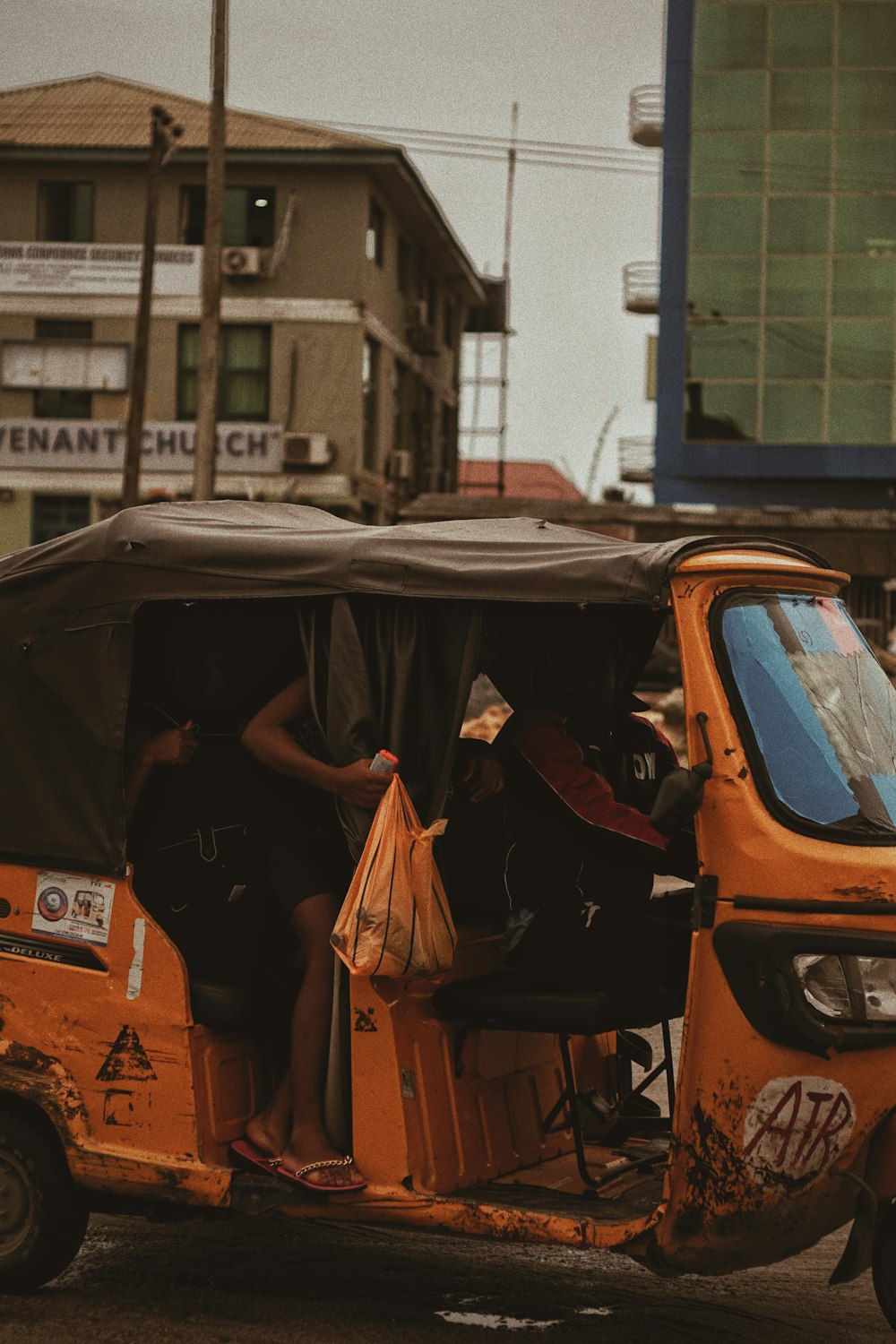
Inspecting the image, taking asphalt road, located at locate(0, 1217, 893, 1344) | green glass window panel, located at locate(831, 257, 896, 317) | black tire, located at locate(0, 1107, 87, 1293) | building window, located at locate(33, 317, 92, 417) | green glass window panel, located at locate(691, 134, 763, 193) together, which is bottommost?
asphalt road, located at locate(0, 1217, 893, 1344)

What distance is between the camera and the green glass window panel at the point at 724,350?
40719mm

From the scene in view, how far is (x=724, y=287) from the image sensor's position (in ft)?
134

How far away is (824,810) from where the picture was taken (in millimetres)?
4301

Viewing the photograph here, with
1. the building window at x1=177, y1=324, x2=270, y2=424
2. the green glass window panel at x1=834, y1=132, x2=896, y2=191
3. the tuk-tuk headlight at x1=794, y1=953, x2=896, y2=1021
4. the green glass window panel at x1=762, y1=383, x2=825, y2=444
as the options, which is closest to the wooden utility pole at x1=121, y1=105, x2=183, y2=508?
the building window at x1=177, y1=324, x2=270, y2=424

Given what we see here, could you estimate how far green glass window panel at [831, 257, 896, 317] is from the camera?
134 feet

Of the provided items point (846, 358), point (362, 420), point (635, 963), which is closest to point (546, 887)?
point (635, 963)

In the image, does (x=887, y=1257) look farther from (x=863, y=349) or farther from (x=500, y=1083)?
(x=863, y=349)

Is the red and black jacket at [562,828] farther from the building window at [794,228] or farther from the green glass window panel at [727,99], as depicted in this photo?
the green glass window panel at [727,99]

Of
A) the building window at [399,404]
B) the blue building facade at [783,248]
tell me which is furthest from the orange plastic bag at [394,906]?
the blue building facade at [783,248]

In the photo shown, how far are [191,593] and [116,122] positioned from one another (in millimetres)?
36230

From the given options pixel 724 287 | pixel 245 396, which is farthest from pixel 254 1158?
pixel 724 287

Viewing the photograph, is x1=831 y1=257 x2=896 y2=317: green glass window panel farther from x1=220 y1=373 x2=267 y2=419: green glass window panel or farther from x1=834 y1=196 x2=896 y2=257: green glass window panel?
x1=220 y1=373 x2=267 y2=419: green glass window panel

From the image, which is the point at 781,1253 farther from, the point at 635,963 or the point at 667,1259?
the point at 635,963

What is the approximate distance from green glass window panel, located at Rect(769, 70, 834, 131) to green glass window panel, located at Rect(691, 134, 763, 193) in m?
0.79
